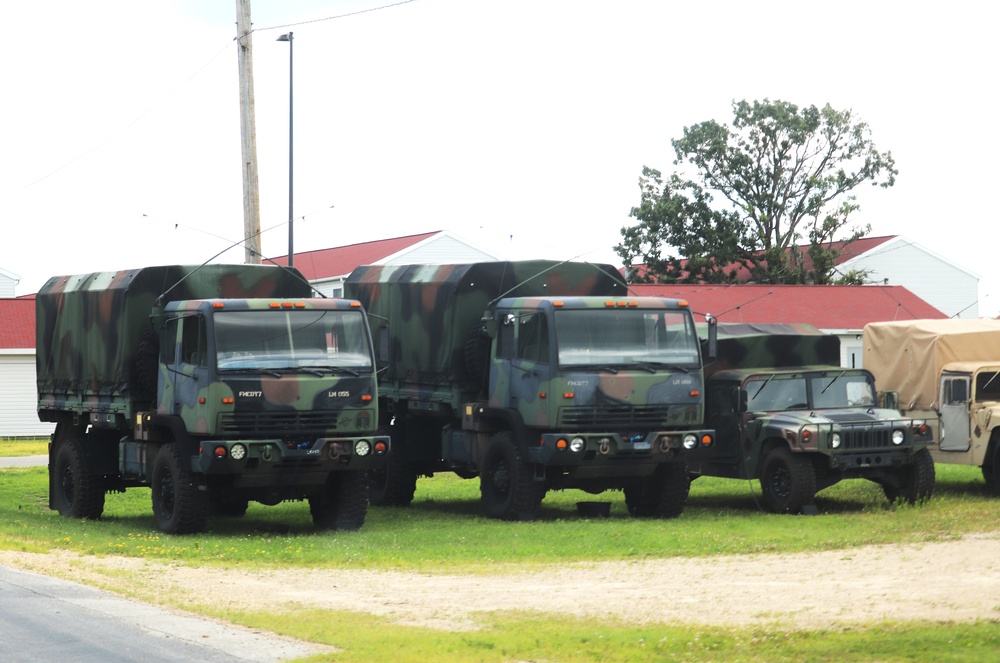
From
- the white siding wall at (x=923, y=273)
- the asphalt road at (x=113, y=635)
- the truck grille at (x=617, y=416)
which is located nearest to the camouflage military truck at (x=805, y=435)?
the truck grille at (x=617, y=416)

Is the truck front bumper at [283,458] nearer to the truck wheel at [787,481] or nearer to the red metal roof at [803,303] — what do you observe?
the truck wheel at [787,481]

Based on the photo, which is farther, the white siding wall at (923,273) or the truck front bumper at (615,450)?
the white siding wall at (923,273)

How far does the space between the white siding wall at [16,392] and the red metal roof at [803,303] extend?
59.9 ft

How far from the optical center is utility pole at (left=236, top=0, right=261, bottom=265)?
73.5ft

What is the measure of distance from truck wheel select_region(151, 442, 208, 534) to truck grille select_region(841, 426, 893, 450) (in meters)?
7.81

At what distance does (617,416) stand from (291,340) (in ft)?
13.0

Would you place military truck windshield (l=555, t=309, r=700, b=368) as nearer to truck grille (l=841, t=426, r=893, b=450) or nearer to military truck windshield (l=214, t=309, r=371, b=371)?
truck grille (l=841, t=426, r=893, b=450)

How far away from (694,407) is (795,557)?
12.1 feet

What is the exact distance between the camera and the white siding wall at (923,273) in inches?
2534

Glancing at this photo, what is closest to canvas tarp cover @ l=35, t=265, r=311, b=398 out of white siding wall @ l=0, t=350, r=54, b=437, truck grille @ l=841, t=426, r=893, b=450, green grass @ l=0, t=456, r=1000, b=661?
green grass @ l=0, t=456, r=1000, b=661

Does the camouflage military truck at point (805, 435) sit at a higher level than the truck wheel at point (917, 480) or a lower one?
higher

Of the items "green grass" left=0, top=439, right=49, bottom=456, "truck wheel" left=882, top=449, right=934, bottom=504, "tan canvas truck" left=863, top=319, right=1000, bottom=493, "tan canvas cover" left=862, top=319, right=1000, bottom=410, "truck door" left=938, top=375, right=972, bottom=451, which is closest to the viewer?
"truck wheel" left=882, top=449, right=934, bottom=504

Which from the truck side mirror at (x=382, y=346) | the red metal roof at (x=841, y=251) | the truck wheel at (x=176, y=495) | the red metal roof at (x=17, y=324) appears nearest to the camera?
the truck wheel at (x=176, y=495)

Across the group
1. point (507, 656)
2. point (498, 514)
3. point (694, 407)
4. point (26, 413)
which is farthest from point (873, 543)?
point (26, 413)
